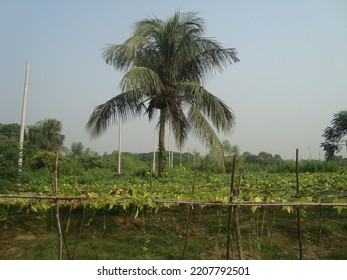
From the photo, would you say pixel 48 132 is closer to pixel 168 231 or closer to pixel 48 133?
pixel 48 133

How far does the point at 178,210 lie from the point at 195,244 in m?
1.53

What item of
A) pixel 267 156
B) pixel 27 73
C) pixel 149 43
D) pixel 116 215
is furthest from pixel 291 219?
pixel 267 156

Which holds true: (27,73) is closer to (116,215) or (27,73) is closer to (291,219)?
(116,215)

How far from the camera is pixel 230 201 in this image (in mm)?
Answer: 3377

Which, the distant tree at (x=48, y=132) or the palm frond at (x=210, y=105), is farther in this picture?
the distant tree at (x=48, y=132)

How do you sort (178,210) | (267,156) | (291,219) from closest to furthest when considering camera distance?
1. (291,219)
2. (178,210)
3. (267,156)

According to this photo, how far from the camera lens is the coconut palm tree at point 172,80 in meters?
10.2

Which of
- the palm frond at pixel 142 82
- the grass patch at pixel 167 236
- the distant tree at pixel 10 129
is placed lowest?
the grass patch at pixel 167 236

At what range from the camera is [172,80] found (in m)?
11.4

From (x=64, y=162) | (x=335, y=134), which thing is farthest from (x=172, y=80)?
(x=335, y=134)

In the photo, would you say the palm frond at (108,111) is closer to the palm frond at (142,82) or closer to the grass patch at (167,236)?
the palm frond at (142,82)

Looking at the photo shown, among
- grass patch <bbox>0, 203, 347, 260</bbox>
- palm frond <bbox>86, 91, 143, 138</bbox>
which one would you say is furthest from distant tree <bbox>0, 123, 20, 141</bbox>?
grass patch <bbox>0, 203, 347, 260</bbox>

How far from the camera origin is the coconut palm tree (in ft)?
33.5

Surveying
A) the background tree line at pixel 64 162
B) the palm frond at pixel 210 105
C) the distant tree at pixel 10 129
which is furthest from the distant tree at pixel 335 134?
the distant tree at pixel 10 129
